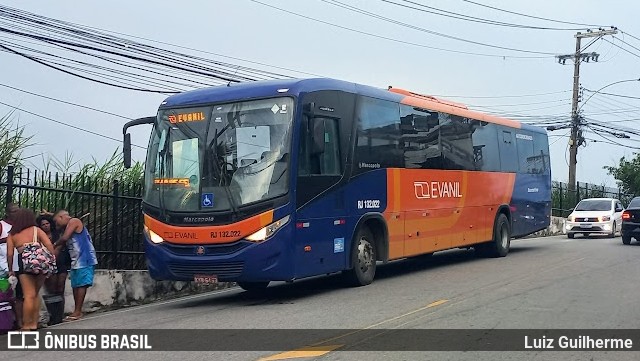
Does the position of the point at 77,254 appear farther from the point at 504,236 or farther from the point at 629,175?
the point at 629,175

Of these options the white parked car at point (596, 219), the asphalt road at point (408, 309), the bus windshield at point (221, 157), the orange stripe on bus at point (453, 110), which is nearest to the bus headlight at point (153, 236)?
the bus windshield at point (221, 157)

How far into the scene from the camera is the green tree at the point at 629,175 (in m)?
47.0

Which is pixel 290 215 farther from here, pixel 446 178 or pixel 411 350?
pixel 446 178

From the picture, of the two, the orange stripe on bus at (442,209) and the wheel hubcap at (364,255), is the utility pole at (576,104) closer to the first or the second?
the orange stripe on bus at (442,209)

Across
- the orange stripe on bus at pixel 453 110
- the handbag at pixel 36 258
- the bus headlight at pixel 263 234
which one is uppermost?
the orange stripe on bus at pixel 453 110

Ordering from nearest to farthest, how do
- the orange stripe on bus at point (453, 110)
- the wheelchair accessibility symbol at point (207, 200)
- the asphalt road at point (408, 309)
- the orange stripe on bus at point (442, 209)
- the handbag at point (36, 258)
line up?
the asphalt road at point (408, 309) → the handbag at point (36, 258) → the wheelchair accessibility symbol at point (207, 200) → the orange stripe on bus at point (442, 209) → the orange stripe on bus at point (453, 110)

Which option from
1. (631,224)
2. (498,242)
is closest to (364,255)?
(498,242)

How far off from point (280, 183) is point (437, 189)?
5.36 metres

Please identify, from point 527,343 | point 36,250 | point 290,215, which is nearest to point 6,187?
point 36,250

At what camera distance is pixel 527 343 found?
779 centimetres

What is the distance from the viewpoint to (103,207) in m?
13.6

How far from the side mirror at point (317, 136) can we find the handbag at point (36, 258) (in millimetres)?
4090

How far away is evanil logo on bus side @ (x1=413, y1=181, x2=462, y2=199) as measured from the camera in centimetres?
1446

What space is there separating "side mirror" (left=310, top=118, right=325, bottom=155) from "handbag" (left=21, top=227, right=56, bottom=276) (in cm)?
409
